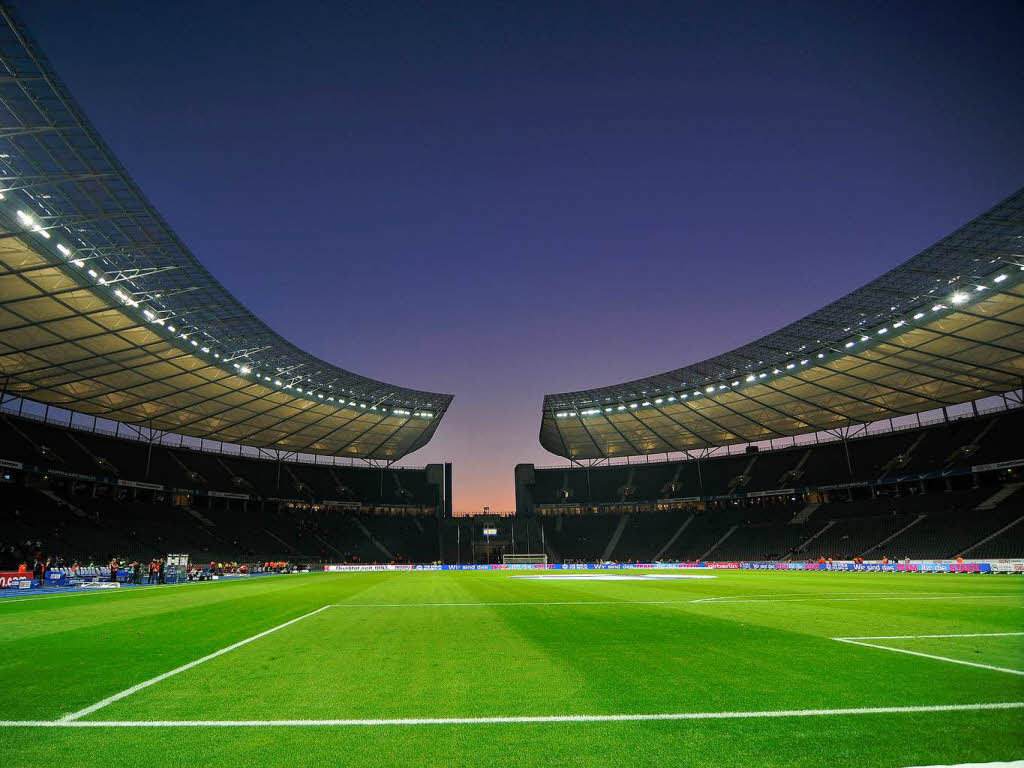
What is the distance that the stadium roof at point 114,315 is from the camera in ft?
67.1

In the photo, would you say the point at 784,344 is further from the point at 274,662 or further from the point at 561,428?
the point at 274,662

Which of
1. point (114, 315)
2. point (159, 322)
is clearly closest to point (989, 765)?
point (159, 322)

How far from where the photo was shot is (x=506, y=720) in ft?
15.3

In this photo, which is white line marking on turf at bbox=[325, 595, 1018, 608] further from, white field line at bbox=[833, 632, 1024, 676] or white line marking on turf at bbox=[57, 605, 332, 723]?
white field line at bbox=[833, 632, 1024, 676]

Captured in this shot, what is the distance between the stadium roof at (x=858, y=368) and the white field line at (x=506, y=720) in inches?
1202

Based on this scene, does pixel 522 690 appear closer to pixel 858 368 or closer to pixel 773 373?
pixel 773 373

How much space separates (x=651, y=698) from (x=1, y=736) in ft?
17.8

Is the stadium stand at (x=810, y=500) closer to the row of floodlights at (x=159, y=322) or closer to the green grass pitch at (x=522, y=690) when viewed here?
the row of floodlights at (x=159, y=322)

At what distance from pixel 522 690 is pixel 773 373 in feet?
160

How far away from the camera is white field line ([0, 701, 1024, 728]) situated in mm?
4629

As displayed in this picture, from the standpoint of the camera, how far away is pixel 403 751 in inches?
156

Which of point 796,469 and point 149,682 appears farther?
point 796,469

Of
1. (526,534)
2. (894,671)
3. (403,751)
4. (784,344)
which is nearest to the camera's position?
(403,751)

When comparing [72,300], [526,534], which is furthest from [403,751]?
[526,534]
